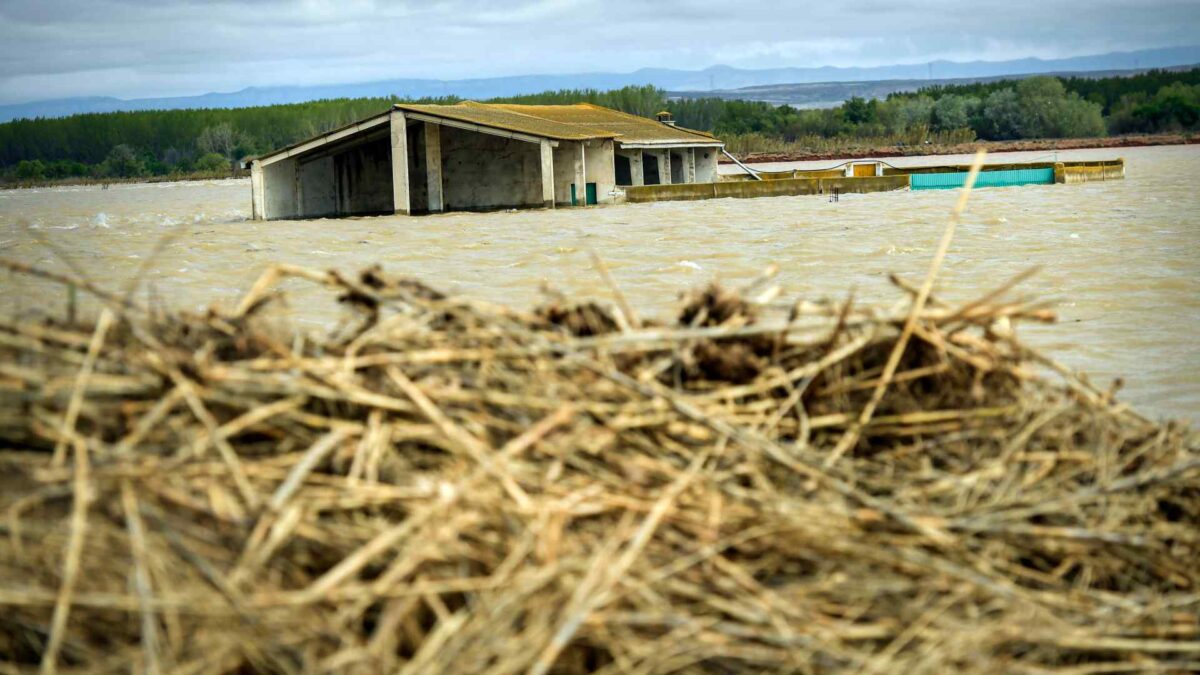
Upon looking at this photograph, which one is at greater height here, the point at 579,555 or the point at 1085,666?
the point at 579,555

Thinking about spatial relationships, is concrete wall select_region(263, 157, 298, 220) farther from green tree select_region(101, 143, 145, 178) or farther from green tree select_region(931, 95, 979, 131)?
green tree select_region(931, 95, 979, 131)

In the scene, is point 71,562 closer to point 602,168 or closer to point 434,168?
point 434,168

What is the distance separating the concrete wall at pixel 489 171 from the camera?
37.0 metres

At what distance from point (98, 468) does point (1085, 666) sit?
2330 mm

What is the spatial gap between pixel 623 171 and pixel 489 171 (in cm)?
664

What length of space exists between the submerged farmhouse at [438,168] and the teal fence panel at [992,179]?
8055mm

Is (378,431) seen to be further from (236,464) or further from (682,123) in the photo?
(682,123)

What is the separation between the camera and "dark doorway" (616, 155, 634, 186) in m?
42.4

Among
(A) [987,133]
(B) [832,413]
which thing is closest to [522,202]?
(B) [832,413]

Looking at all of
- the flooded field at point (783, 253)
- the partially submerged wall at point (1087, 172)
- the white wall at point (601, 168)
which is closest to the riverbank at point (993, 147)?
the partially submerged wall at point (1087, 172)

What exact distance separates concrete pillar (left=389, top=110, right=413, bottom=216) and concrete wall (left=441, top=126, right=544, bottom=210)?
138 inches

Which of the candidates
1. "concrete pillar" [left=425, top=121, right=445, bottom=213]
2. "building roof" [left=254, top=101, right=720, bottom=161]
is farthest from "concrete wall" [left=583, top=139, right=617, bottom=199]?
"concrete pillar" [left=425, top=121, right=445, bottom=213]

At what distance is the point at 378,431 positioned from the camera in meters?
3.04

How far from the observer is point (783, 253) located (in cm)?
2059
